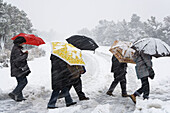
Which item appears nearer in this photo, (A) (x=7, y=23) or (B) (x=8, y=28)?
(A) (x=7, y=23)

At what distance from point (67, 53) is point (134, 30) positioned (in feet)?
131

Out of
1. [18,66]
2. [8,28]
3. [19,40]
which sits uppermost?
[8,28]

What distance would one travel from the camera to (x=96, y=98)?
4.65 meters

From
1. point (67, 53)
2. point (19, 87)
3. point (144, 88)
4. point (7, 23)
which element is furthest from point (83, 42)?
point (7, 23)

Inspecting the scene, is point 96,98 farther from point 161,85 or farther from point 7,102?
point 161,85

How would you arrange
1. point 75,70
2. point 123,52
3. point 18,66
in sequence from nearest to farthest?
point 75,70 → point 18,66 → point 123,52

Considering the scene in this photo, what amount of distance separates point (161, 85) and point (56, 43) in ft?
14.8

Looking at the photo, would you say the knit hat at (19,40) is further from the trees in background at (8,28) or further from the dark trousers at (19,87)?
the trees in background at (8,28)

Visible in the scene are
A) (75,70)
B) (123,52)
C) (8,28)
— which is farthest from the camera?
(8,28)

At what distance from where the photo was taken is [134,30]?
40.6m

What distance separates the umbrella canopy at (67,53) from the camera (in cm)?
340

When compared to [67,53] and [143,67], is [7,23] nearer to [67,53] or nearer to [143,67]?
[67,53]

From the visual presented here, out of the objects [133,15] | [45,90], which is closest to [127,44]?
[45,90]

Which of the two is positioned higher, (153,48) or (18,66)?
(153,48)
